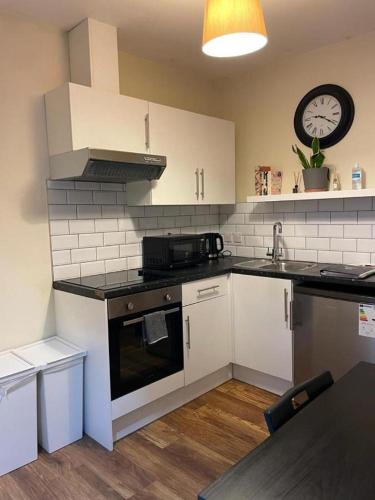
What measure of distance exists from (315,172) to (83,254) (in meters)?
1.77

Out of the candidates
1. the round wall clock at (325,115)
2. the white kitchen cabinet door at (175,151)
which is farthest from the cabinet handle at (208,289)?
the round wall clock at (325,115)

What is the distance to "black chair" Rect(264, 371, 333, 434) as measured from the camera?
3.55 ft

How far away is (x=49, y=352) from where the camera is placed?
2.31m

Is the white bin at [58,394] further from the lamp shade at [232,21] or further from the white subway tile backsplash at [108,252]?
the lamp shade at [232,21]

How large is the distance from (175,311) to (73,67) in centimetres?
175

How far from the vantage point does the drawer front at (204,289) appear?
2.56 metres

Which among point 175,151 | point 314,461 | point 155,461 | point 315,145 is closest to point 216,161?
point 175,151

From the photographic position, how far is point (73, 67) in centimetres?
254

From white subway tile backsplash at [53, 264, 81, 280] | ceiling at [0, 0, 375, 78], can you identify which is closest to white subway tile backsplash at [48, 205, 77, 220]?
white subway tile backsplash at [53, 264, 81, 280]

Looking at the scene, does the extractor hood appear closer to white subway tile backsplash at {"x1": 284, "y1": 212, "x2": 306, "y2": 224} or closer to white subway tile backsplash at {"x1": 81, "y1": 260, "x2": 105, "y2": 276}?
white subway tile backsplash at {"x1": 81, "y1": 260, "x2": 105, "y2": 276}

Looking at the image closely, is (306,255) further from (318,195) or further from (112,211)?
(112,211)

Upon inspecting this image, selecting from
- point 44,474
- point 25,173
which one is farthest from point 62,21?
point 44,474

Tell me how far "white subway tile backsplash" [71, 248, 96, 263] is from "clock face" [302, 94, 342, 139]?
188 cm

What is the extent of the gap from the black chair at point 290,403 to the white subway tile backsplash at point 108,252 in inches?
71.8
